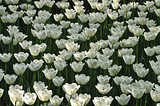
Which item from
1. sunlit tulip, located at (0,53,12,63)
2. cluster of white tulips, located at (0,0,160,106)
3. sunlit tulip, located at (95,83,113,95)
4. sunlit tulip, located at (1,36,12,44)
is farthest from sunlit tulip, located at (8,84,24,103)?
sunlit tulip, located at (1,36,12,44)

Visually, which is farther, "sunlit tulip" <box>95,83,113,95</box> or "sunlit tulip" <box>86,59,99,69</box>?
"sunlit tulip" <box>86,59,99,69</box>

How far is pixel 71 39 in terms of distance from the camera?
14.2ft

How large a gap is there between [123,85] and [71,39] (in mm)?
1293

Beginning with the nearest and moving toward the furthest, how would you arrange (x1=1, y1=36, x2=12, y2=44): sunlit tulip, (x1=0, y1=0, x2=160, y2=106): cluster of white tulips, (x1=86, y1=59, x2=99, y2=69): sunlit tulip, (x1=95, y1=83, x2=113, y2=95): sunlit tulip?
(x1=0, y1=0, x2=160, y2=106): cluster of white tulips
(x1=95, y1=83, x2=113, y2=95): sunlit tulip
(x1=86, y1=59, x2=99, y2=69): sunlit tulip
(x1=1, y1=36, x2=12, y2=44): sunlit tulip

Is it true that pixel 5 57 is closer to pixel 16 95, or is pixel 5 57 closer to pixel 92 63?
pixel 92 63

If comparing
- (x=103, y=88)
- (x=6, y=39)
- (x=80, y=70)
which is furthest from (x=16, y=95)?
(x=6, y=39)

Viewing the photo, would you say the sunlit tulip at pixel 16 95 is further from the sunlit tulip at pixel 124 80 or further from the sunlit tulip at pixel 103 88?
the sunlit tulip at pixel 124 80

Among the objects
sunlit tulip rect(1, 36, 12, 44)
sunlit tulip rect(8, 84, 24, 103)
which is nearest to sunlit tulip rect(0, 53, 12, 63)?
sunlit tulip rect(1, 36, 12, 44)

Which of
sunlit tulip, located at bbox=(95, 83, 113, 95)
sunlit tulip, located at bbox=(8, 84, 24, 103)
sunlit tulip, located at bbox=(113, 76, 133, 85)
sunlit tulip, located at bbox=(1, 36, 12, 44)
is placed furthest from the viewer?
sunlit tulip, located at bbox=(1, 36, 12, 44)

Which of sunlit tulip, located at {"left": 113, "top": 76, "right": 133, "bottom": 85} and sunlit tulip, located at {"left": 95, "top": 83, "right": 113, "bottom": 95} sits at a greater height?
sunlit tulip, located at {"left": 95, "top": 83, "right": 113, "bottom": 95}

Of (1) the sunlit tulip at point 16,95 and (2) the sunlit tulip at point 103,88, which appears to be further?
(2) the sunlit tulip at point 103,88

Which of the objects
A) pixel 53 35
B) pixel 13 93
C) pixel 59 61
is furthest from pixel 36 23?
pixel 13 93

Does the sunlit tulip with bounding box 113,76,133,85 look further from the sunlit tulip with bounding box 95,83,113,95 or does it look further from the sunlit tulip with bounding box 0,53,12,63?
the sunlit tulip with bounding box 0,53,12,63

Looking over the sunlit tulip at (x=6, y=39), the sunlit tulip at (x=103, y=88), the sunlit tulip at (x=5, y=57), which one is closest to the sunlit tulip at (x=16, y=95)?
the sunlit tulip at (x=103, y=88)
